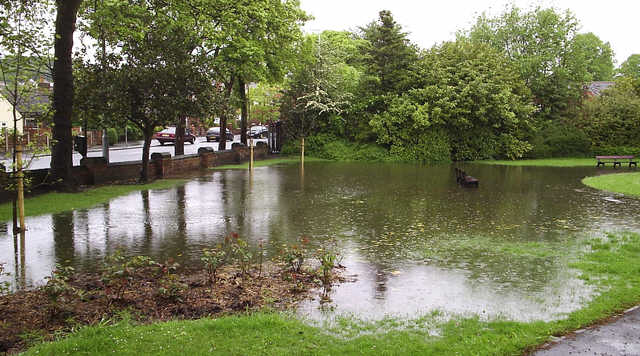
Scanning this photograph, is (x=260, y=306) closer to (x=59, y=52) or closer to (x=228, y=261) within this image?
(x=228, y=261)

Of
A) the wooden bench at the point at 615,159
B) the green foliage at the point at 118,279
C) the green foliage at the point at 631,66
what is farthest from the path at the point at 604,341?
the green foliage at the point at 631,66

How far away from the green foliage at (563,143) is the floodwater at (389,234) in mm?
16575

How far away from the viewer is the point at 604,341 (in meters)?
5.16

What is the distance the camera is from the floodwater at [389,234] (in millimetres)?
6691

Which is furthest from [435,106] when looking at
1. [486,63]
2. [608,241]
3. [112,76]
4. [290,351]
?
[290,351]

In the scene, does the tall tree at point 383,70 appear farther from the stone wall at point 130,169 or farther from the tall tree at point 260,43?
the stone wall at point 130,169

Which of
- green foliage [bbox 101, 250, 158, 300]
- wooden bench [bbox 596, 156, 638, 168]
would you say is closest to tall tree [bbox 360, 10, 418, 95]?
wooden bench [bbox 596, 156, 638, 168]

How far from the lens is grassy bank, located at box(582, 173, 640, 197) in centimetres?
1744

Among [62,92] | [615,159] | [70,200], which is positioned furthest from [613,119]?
[70,200]

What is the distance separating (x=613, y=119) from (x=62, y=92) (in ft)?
108

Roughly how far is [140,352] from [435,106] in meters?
30.4

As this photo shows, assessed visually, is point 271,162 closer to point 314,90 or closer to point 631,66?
point 314,90

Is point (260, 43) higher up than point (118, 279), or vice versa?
point (260, 43)

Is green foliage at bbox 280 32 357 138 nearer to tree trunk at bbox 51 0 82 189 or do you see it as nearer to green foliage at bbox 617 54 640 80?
tree trunk at bbox 51 0 82 189
